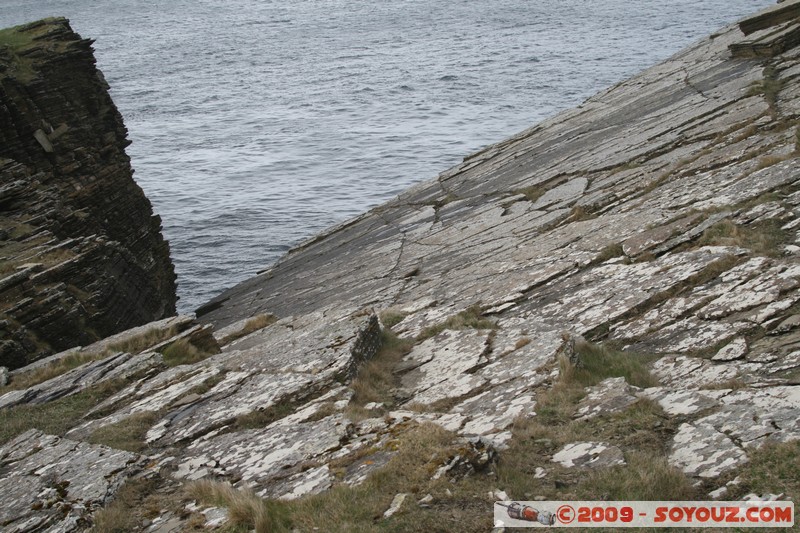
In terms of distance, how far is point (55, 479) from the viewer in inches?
377

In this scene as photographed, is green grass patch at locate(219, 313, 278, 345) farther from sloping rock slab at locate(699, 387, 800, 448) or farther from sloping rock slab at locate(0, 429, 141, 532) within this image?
sloping rock slab at locate(699, 387, 800, 448)

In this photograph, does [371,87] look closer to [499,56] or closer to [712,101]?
[499,56]

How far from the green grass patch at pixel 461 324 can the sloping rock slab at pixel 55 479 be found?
19.3 ft

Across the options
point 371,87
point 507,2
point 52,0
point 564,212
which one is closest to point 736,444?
point 564,212

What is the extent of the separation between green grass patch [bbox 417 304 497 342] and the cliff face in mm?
8673

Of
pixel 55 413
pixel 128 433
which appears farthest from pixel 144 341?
pixel 128 433

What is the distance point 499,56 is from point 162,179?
109 feet

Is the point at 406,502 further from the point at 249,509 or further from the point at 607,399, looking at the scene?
the point at 607,399

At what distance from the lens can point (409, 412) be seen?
10.2m

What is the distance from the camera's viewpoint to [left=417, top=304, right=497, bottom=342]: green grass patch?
13867 mm

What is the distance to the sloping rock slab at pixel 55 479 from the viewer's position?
861 cm

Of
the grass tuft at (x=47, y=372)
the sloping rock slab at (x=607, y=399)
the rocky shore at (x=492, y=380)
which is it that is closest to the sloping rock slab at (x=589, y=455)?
the rocky shore at (x=492, y=380)

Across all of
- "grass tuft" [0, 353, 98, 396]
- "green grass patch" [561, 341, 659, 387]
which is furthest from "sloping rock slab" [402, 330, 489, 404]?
"grass tuft" [0, 353, 98, 396]

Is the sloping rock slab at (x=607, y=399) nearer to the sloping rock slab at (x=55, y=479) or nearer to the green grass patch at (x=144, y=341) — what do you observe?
the sloping rock slab at (x=55, y=479)
